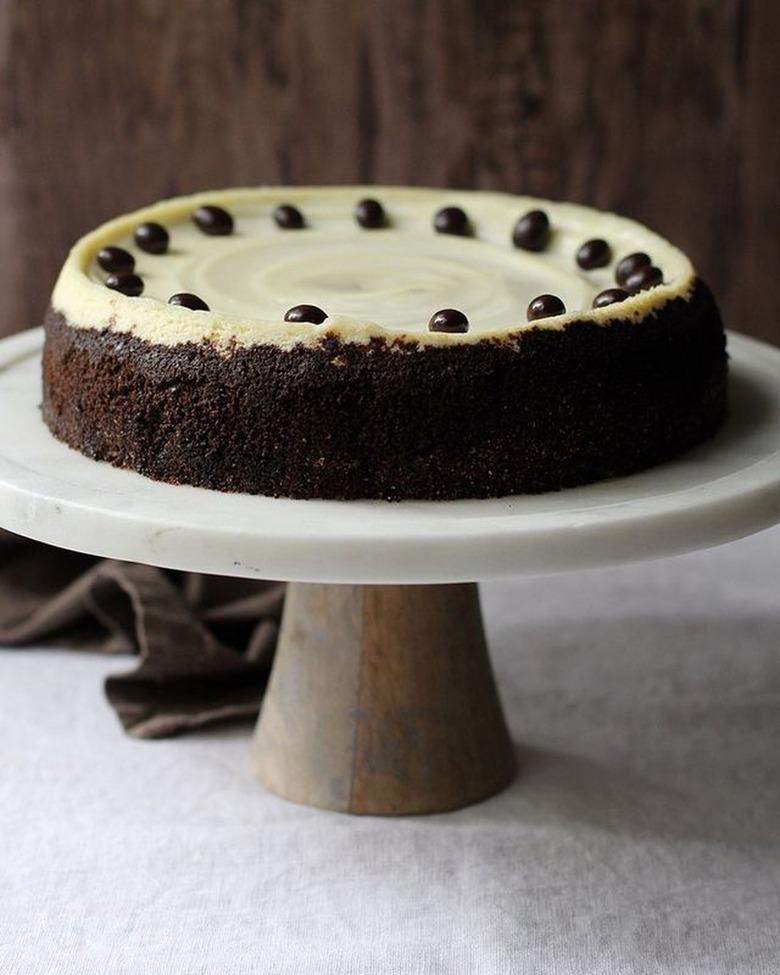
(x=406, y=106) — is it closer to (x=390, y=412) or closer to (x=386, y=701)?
(x=386, y=701)

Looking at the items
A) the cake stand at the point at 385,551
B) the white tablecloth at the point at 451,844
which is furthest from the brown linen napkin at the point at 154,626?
the cake stand at the point at 385,551

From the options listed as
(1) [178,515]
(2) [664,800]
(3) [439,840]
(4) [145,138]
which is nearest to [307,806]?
(3) [439,840]

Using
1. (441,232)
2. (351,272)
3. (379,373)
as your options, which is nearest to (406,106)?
(441,232)

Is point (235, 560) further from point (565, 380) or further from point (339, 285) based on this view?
point (339, 285)

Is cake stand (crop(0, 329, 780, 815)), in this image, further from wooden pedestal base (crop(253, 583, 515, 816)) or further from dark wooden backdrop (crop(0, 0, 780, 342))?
dark wooden backdrop (crop(0, 0, 780, 342))

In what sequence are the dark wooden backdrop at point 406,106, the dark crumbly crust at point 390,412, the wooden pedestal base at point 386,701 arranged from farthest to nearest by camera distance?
1. the dark wooden backdrop at point 406,106
2. the wooden pedestal base at point 386,701
3. the dark crumbly crust at point 390,412

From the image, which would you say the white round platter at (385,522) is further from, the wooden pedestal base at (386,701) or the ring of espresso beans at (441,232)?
the wooden pedestal base at (386,701)
